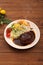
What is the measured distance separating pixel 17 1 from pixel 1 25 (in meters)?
0.35

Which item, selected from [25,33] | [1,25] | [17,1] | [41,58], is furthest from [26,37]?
[17,1]

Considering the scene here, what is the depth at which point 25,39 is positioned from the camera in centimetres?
111

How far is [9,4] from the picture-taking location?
4.95ft

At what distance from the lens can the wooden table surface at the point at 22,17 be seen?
1098 millimetres

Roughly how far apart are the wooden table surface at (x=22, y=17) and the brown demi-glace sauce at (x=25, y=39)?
5cm

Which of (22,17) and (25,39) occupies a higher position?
(22,17)

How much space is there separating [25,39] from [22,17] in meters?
0.32

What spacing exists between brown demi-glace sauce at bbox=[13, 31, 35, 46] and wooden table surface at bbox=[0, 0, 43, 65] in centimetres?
5

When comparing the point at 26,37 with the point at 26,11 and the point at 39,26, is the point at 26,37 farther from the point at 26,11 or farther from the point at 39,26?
the point at 26,11

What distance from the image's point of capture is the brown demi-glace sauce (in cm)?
112

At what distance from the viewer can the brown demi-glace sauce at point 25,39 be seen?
1.12 meters

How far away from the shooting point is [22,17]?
54.2 inches

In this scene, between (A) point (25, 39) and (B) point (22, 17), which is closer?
(A) point (25, 39)

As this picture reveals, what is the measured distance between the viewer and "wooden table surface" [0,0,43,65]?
Answer: 1.10m
